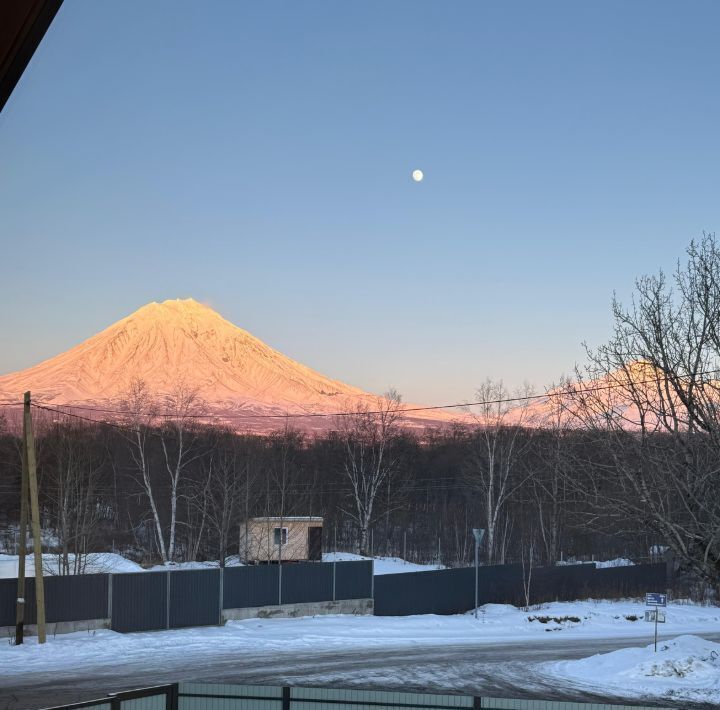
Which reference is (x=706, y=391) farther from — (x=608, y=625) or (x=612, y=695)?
(x=608, y=625)

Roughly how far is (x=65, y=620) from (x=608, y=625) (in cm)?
2112

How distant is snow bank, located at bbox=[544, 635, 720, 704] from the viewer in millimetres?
20297

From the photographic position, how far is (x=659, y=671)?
21.6 m

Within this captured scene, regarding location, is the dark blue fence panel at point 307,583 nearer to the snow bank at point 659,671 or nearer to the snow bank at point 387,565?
the snow bank at point 659,671

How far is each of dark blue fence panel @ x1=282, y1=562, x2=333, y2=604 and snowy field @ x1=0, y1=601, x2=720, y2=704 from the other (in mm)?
960

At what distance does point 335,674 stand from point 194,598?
8967 mm

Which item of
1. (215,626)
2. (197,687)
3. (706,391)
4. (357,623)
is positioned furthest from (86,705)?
(357,623)

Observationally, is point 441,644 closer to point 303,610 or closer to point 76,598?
point 303,610

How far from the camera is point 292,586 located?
33.2 m

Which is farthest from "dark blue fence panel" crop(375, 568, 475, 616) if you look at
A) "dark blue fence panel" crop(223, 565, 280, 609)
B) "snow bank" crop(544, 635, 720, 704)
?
"snow bank" crop(544, 635, 720, 704)

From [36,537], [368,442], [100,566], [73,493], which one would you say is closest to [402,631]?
[36,537]

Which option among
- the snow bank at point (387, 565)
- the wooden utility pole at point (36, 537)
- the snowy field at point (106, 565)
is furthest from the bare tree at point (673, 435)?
the snow bank at point (387, 565)

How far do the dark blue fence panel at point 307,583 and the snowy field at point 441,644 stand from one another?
3.15ft

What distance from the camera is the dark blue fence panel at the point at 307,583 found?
33.1m
